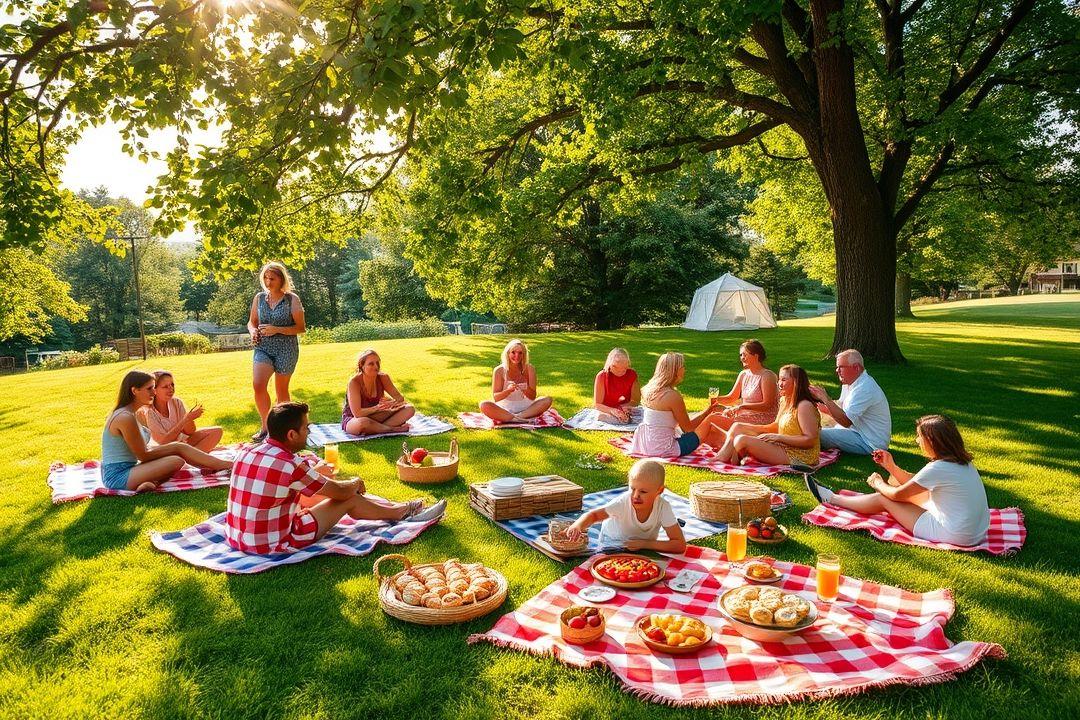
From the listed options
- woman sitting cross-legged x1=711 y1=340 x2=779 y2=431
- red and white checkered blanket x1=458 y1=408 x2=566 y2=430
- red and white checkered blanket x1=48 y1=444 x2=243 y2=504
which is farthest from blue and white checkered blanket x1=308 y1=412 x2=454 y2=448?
woman sitting cross-legged x1=711 y1=340 x2=779 y2=431

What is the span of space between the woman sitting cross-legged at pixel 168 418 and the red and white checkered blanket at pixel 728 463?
16.5 ft

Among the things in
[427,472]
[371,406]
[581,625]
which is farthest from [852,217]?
[581,625]

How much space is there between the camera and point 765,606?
3.39 metres

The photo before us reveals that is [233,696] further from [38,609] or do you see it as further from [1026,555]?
[1026,555]

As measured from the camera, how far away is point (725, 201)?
97.8ft

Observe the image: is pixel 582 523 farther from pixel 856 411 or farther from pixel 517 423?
pixel 517 423

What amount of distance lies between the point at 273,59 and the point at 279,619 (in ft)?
15.0

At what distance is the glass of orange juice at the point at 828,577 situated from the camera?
376cm

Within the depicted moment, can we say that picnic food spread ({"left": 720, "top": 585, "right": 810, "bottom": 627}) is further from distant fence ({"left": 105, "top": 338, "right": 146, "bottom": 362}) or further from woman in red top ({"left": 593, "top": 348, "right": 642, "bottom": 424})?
distant fence ({"left": 105, "top": 338, "right": 146, "bottom": 362})

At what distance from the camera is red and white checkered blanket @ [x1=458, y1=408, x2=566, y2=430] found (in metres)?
9.04

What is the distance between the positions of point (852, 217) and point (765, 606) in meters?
11.3

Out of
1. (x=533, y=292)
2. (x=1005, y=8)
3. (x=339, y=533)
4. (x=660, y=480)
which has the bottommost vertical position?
(x=339, y=533)

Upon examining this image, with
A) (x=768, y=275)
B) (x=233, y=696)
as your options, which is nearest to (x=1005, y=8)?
(x=233, y=696)

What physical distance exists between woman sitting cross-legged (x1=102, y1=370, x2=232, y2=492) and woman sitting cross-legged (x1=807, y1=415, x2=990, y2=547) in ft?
22.0
